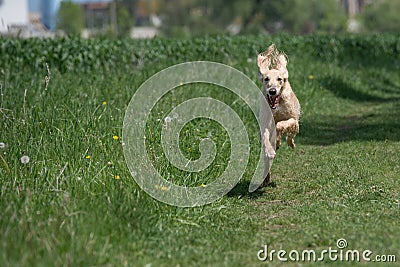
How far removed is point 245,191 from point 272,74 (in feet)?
4.22

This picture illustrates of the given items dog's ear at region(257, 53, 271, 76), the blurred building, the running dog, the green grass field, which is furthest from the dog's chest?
the blurred building

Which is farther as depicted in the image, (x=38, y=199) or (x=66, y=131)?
(x=66, y=131)

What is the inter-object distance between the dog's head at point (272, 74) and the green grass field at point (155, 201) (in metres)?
1.04

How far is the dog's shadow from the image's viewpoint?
7375 mm

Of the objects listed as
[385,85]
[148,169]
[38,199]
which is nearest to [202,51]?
[385,85]

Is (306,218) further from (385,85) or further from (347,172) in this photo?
(385,85)

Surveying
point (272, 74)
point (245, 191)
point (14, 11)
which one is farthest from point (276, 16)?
point (272, 74)

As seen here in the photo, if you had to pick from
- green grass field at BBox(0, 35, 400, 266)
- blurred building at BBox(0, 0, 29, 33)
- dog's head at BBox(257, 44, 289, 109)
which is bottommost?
green grass field at BBox(0, 35, 400, 266)

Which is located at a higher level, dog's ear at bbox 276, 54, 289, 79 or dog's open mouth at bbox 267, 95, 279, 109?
dog's ear at bbox 276, 54, 289, 79

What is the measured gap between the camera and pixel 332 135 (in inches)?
439

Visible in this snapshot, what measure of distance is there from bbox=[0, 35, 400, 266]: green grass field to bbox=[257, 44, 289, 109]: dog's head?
1.04 metres

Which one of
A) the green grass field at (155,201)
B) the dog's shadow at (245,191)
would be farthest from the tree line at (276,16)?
the dog's shadow at (245,191)

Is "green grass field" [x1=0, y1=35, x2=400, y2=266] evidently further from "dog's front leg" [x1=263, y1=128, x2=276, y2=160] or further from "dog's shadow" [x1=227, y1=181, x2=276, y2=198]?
"dog's front leg" [x1=263, y1=128, x2=276, y2=160]

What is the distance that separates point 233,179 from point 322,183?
0.95 metres
